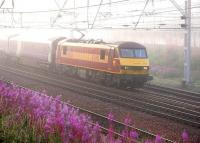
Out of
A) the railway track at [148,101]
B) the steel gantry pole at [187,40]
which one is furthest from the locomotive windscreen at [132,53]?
the steel gantry pole at [187,40]

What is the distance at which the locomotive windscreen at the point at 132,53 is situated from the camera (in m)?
25.3

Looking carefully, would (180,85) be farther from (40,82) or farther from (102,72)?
(40,82)

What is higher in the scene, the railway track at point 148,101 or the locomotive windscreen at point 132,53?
the locomotive windscreen at point 132,53

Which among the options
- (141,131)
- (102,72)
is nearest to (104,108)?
(141,131)

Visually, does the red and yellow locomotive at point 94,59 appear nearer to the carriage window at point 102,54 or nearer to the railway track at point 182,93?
the carriage window at point 102,54

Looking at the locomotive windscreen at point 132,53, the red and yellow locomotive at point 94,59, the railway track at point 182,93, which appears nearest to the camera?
the railway track at point 182,93

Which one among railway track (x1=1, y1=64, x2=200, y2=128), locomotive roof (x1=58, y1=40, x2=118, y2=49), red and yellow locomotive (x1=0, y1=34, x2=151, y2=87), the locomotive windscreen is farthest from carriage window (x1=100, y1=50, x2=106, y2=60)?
railway track (x1=1, y1=64, x2=200, y2=128)

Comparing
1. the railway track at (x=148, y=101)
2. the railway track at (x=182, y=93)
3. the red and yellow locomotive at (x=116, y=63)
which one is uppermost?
the red and yellow locomotive at (x=116, y=63)

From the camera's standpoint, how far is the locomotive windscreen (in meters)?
25.3

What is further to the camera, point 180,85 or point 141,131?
point 180,85

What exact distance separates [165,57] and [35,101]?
1474 inches

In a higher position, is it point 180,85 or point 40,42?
point 40,42

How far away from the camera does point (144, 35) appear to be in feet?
227

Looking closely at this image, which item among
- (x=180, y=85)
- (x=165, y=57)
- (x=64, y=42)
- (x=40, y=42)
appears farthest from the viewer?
(x=165, y=57)
